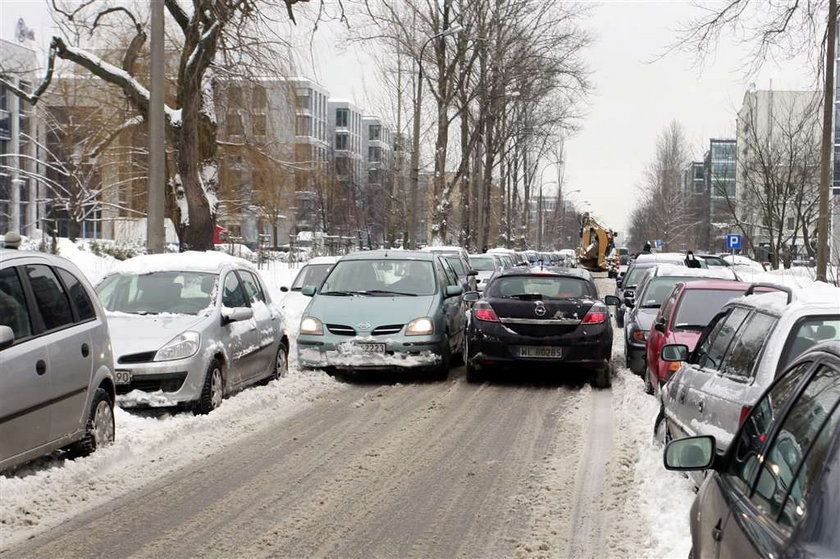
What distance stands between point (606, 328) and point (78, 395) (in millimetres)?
7633

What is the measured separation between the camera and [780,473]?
9.38 feet

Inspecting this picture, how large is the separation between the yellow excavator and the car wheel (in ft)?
174

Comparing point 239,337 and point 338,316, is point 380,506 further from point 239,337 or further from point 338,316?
point 338,316

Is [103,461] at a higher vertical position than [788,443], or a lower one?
lower

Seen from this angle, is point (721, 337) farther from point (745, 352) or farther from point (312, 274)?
point (312, 274)

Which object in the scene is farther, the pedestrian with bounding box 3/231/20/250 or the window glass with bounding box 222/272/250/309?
the window glass with bounding box 222/272/250/309

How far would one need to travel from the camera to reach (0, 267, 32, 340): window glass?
22.4 feet

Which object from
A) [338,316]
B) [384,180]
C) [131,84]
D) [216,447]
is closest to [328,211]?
[384,180]

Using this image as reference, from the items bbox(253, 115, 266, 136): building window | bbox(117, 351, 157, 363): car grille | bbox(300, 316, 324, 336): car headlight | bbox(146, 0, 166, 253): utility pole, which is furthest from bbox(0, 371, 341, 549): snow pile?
bbox(253, 115, 266, 136): building window

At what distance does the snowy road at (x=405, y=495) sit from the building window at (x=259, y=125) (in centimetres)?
1705

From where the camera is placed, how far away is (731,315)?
22.7 feet

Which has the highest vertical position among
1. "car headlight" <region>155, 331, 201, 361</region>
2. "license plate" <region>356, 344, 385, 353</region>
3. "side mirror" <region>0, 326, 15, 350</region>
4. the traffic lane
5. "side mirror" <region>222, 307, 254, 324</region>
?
"side mirror" <region>0, 326, 15, 350</region>

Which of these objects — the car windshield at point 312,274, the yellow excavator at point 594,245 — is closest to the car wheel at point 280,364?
the car windshield at point 312,274

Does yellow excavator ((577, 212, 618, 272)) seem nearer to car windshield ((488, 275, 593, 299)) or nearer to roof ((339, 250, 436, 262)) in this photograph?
roof ((339, 250, 436, 262))
